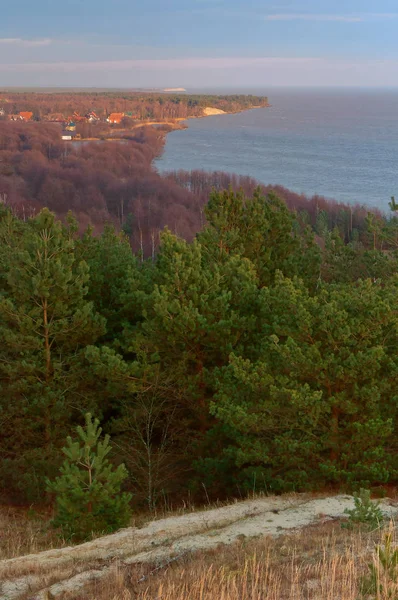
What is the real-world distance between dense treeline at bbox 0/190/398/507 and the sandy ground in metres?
1.22

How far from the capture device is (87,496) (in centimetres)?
984

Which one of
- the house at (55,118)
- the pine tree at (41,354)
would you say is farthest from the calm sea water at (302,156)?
the pine tree at (41,354)

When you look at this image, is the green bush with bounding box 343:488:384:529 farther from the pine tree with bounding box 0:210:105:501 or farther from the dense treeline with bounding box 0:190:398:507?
the pine tree with bounding box 0:210:105:501

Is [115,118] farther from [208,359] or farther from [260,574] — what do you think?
[260,574]

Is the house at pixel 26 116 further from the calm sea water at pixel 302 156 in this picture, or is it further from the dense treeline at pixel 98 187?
the dense treeline at pixel 98 187

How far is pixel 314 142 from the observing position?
460ft

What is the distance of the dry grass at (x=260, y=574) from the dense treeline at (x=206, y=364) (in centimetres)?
386

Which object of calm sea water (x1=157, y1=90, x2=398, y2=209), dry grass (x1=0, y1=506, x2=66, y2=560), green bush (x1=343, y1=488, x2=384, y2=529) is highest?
calm sea water (x1=157, y1=90, x2=398, y2=209)

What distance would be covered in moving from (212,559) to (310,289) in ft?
35.8

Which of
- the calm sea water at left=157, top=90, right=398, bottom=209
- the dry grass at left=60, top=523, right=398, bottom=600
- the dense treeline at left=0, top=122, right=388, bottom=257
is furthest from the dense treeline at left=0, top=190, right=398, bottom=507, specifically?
the calm sea water at left=157, top=90, right=398, bottom=209

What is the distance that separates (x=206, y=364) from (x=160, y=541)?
6.19 metres

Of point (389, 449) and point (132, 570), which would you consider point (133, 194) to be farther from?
point (132, 570)

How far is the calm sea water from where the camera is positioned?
88250 millimetres

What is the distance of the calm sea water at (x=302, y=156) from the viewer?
88.2 m
